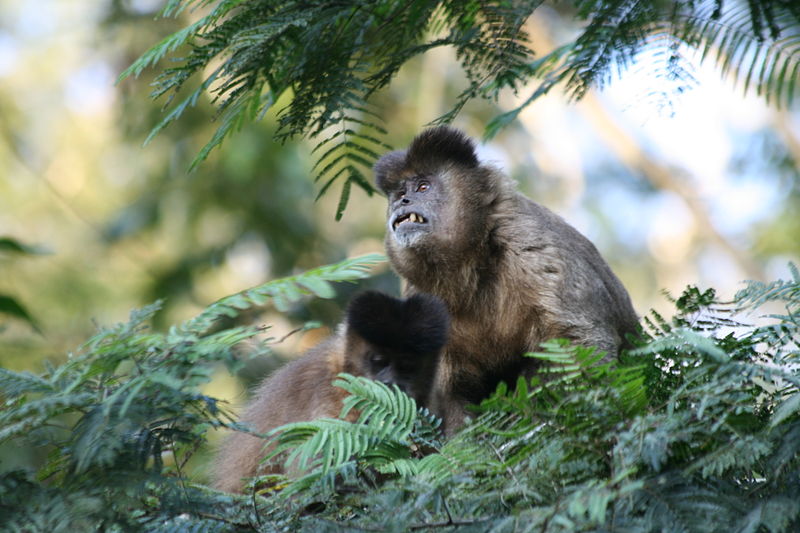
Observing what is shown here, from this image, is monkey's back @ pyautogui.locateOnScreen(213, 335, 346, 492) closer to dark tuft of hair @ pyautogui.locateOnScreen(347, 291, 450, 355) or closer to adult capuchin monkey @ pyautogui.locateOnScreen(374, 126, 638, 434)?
dark tuft of hair @ pyautogui.locateOnScreen(347, 291, 450, 355)

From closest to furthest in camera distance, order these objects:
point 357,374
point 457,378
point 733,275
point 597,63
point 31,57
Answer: point 597,63 < point 357,374 < point 457,378 < point 733,275 < point 31,57

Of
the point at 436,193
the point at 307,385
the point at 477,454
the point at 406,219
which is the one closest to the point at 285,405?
the point at 307,385

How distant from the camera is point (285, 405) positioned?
5.23 metres

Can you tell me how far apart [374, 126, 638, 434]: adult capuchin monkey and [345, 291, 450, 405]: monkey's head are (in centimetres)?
45

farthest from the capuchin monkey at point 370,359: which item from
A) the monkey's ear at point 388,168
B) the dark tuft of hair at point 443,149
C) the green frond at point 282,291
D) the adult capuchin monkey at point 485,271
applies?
the green frond at point 282,291

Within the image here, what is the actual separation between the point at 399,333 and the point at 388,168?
158cm

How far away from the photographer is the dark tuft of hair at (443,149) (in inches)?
228

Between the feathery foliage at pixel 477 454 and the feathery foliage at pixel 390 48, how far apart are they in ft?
3.71

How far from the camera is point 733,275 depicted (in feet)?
47.9

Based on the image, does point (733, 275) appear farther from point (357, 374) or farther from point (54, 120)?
point (54, 120)

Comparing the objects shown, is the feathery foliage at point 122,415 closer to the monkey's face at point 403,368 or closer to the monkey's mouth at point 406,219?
the monkey's face at point 403,368

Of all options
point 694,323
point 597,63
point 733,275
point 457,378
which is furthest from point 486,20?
point 733,275

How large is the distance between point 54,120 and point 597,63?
16.0 metres

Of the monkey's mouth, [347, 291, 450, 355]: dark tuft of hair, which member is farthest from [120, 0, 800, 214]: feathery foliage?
the monkey's mouth
